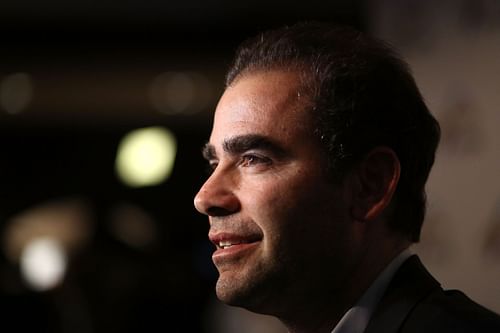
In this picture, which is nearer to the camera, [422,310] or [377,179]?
[422,310]

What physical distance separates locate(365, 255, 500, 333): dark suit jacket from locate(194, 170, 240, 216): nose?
346 mm

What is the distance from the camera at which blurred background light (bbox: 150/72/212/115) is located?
319 inches

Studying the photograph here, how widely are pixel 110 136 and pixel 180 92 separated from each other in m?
1.51

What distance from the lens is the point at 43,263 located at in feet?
24.1

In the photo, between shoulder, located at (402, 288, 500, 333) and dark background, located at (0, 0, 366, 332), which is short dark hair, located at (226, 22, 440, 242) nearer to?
shoulder, located at (402, 288, 500, 333)

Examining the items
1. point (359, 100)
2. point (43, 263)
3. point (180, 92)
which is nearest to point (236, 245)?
point (359, 100)

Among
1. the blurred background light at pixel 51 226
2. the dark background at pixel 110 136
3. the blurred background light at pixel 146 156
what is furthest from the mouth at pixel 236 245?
the blurred background light at pixel 146 156

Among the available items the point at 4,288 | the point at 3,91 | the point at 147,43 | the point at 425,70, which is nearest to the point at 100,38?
the point at 147,43

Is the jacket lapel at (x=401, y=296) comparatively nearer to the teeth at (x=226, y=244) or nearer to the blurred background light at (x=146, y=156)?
the teeth at (x=226, y=244)

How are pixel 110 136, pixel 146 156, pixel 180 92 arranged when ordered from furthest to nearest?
1. pixel 110 136
2. pixel 146 156
3. pixel 180 92

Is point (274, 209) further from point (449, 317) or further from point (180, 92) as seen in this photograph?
point (180, 92)

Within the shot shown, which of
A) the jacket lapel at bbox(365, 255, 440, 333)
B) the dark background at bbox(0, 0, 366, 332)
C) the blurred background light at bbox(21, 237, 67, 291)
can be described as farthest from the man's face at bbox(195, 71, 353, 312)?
the blurred background light at bbox(21, 237, 67, 291)

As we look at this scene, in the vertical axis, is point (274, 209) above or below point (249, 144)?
below

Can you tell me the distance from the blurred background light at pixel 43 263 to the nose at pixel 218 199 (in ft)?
15.0
